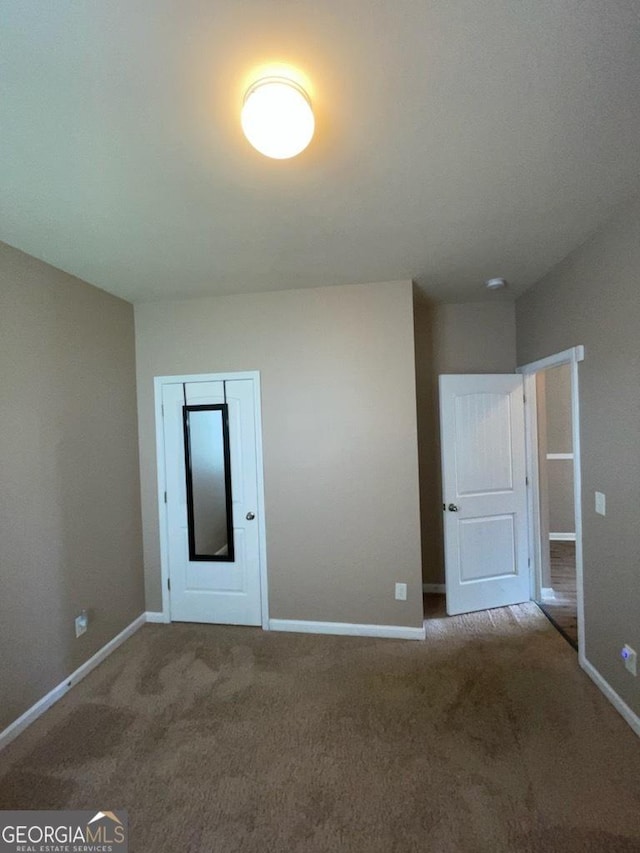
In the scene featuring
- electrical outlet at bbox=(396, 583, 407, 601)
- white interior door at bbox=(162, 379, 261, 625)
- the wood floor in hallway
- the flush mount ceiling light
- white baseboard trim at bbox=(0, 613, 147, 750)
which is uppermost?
the flush mount ceiling light

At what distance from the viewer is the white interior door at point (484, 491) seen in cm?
304

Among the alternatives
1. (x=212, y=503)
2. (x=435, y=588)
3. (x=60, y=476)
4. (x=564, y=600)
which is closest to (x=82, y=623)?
(x=60, y=476)

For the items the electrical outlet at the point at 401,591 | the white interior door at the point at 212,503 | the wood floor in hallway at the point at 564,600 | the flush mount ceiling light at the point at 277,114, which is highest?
the flush mount ceiling light at the point at 277,114

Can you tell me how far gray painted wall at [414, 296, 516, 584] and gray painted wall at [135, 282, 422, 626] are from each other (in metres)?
0.81

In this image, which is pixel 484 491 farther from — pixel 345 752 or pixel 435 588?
pixel 345 752

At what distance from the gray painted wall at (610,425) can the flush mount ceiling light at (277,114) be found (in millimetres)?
1737

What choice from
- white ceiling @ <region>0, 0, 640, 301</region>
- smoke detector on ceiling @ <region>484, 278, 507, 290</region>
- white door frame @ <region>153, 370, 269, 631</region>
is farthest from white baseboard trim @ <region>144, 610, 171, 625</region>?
smoke detector on ceiling @ <region>484, 278, 507, 290</region>

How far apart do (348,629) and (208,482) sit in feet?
5.36

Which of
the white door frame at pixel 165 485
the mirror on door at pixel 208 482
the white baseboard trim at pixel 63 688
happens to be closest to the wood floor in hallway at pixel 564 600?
the white door frame at pixel 165 485

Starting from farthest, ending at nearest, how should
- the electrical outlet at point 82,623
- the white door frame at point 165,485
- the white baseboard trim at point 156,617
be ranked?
1. the white baseboard trim at point 156,617
2. the white door frame at point 165,485
3. the electrical outlet at point 82,623

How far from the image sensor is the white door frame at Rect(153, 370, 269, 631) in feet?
9.50

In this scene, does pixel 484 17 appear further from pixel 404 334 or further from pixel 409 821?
pixel 409 821

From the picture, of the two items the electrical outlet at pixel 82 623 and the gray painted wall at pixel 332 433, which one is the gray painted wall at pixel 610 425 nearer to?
the gray painted wall at pixel 332 433

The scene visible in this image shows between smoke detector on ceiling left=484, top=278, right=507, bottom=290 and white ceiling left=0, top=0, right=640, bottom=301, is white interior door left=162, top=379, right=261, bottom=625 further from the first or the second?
smoke detector on ceiling left=484, top=278, right=507, bottom=290
